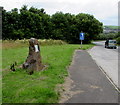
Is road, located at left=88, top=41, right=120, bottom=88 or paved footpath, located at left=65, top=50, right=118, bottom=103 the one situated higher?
paved footpath, located at left=65, top=50, right=118, bottom=103

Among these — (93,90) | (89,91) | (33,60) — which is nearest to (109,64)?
(33,60)

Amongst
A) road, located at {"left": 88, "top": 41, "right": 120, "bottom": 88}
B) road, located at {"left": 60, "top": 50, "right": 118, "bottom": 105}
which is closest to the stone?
road, located at {"left": 60, "top": 50, "right": 118, "bottom": 105}

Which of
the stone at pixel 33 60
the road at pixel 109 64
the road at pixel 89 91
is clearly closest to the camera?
the road at pixel 89 91

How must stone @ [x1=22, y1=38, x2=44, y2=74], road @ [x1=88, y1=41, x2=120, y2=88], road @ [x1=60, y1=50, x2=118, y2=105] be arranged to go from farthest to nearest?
stone @ [x1=22, y1=38, x2=44, y2=74] → road @ [x1=88, y1=41, x2=120, y2=88] → road @ [x1=60, y1=50, x2=118, y2=105]

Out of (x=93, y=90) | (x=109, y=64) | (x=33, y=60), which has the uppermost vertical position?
(x=33, y=60)

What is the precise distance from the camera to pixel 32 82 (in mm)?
7441

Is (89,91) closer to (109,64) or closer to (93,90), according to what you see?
(93,90)

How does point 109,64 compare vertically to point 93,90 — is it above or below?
below

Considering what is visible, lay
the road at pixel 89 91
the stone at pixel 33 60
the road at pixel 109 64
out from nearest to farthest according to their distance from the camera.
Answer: the road at pixel 89 91 → the road at pixel 109 64 → the stone at pixel 33 60

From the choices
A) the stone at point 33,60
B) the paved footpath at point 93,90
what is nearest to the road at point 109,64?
the paved footpath at point 93,90

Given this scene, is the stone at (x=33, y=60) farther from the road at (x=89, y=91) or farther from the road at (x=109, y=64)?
the road at (x=109, y=64)

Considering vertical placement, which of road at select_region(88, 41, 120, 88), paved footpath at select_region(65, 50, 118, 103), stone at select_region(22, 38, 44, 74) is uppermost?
stone at select_region(22, 38, 44, 74)

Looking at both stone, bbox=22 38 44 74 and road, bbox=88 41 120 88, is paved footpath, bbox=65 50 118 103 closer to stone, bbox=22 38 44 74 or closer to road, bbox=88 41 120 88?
road, bbox=88 41 120 88

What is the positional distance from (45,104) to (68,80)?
295cm
